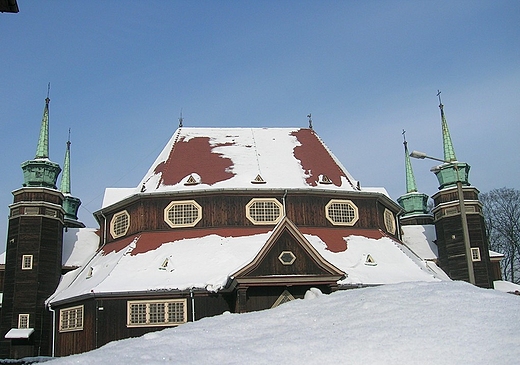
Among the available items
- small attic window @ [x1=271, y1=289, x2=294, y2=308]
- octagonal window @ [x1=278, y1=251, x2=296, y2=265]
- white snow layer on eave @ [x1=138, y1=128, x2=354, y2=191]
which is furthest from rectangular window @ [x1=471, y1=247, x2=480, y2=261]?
octagonal window @ [x1=278, y1=251, x2=296, y2=265]

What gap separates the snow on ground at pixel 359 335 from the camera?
9.91 m

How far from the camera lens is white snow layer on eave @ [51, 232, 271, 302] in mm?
27578

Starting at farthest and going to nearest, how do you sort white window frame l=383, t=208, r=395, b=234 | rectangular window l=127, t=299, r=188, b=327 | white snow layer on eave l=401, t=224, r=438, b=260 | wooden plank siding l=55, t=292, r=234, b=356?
white snow layer on eave l=401, t=224, r=438, b=260 → white window frame l=383, t=208, r=395, b=234 → rectangular window l=127, t=299, r=188, b=327 → wooden plank siding l=55, t=292, r=234, b=356

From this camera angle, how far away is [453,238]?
124 ft

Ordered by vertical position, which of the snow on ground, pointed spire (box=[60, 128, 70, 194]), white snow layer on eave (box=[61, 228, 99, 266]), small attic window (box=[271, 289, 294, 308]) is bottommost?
the snow on ground

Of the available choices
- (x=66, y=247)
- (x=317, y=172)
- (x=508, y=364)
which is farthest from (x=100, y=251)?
(x=508, y=364)

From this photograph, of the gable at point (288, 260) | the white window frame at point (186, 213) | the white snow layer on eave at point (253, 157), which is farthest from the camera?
the white snow layer on eave at point (253, 157)

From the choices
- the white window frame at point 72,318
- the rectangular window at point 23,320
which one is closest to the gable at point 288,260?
the white window frame at point 72,318

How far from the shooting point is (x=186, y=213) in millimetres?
31812

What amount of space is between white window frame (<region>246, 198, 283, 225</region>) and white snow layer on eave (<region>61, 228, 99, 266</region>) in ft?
33.5

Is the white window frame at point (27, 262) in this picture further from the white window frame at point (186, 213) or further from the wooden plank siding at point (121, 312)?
Result: the white window frame at point (186, 213)

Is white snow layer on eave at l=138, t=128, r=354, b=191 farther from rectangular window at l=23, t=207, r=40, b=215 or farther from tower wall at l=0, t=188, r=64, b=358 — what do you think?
rectangular window at l=23, t=207, r=40, b=215

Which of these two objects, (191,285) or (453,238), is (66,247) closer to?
(191,285)

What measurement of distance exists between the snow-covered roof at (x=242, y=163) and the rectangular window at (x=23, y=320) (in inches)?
280
